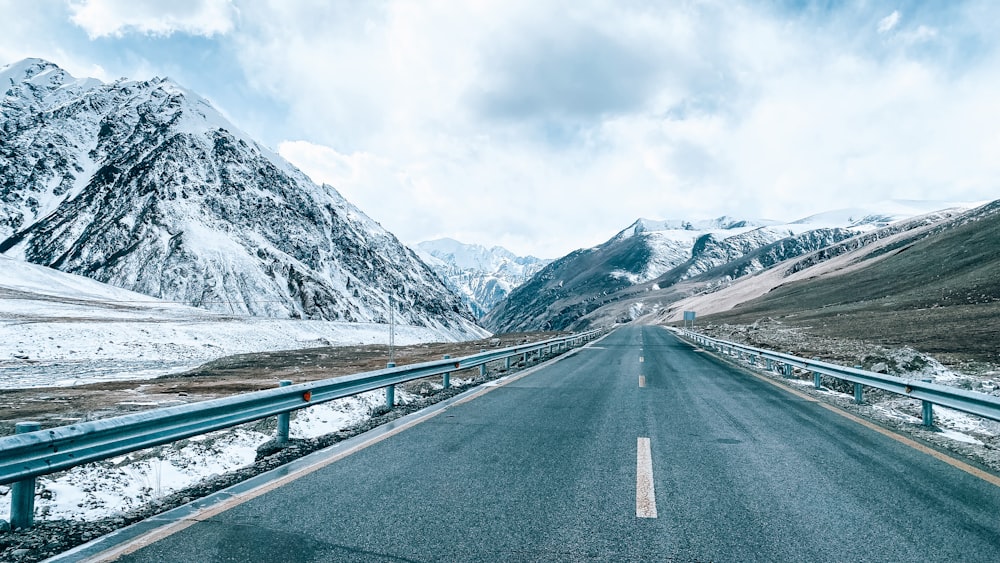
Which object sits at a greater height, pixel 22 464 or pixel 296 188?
pixel 296 188

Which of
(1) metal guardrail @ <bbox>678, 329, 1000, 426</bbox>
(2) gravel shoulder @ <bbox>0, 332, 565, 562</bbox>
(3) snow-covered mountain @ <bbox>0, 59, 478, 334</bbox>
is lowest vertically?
(1) metal guardrail @ <bbox>678, 329, 1000, 426</bbox>

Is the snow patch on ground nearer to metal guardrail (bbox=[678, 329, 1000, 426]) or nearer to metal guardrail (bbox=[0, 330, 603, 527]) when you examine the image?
metal guardrail (bbox=[0, 330, 603, 527])

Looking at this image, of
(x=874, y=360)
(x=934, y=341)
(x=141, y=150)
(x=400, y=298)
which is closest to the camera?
(x=874, y=360)

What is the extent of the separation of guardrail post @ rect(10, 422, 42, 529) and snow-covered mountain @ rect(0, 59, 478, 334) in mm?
84662

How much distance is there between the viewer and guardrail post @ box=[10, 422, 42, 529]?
12.4 ft

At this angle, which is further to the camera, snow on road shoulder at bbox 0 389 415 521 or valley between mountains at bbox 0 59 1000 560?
valley between mountains at bbox 0 59 1000 560

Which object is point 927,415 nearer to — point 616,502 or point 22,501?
point 616,502

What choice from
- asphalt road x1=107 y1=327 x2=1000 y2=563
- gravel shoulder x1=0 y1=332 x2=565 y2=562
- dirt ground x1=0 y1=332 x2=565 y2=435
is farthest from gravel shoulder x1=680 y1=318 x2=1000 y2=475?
dirt ground x1=0 y1=332 x2=565 y2=435

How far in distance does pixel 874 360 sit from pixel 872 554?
1373 cm

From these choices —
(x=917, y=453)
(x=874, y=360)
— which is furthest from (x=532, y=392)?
(x=874, y=360)

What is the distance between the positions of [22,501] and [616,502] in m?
4.63

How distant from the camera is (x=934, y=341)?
23625mm

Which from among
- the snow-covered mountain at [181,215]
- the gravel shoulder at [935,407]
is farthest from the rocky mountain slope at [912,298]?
the snow-covered mountain at [181,215]

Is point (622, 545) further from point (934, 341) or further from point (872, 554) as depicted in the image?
point (934, 341)
